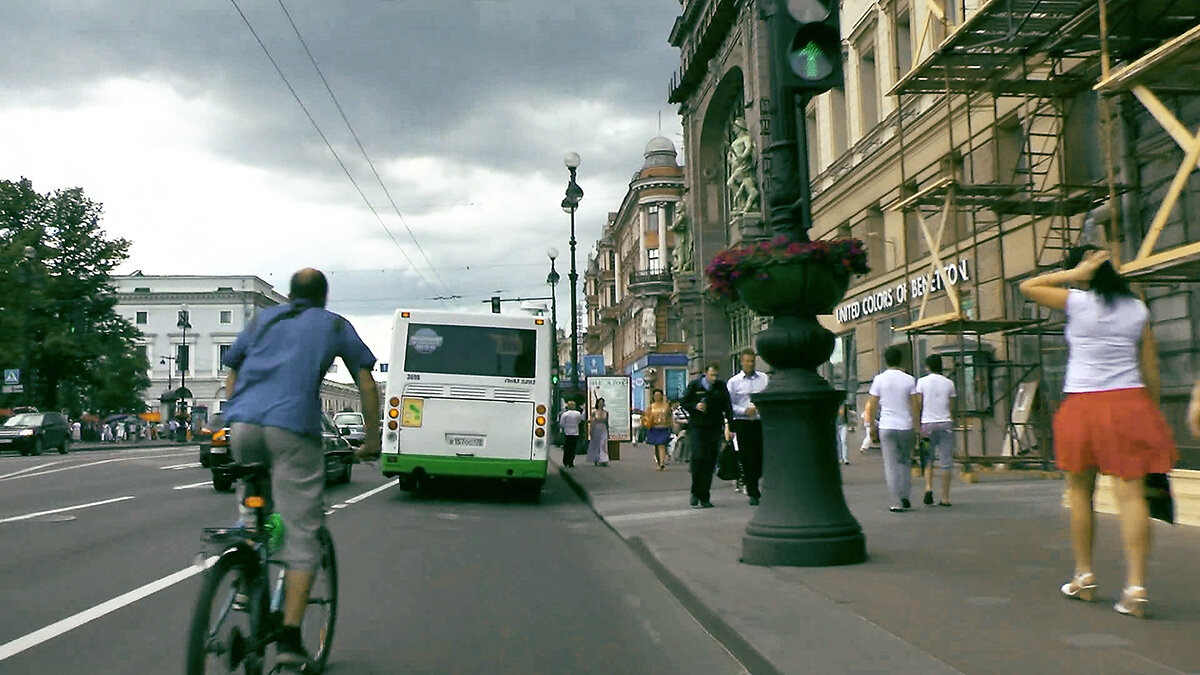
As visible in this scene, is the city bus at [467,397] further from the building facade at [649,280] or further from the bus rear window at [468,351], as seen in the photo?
the building facade at [649,280]

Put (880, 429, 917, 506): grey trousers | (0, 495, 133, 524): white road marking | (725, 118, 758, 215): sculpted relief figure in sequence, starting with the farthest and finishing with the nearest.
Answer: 1. (725, 118, 758, 215): sculpted relief figure
2. (0, 495, 133, 524): white road marking
3. (880, 429, 917, 506): grey trousers

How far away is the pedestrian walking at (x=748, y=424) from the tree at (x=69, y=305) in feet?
154

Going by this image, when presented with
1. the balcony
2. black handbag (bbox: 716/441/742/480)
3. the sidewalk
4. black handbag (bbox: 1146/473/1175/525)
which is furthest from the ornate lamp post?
the balcony

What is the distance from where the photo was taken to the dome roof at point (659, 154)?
249ft

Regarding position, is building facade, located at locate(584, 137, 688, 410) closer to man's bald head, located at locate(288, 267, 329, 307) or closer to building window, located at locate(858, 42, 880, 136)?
building window, located at locate(858, 42, 880, 136)

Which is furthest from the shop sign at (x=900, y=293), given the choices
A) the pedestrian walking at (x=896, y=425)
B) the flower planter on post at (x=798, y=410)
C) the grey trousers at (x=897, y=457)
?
the flower planter on post at (x=798, y=410)

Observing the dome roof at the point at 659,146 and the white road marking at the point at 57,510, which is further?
the dome roof at the point at 659,146

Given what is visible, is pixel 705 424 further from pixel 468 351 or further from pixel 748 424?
pixel 468 351

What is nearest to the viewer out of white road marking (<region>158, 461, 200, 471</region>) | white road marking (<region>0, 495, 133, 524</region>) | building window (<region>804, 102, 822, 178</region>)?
white road marking (<region>0, 495, 133, 524</region>)

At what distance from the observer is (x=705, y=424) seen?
44.6ft

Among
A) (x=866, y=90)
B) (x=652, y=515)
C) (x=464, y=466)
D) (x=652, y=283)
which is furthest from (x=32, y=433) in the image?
(x=652, y=283)

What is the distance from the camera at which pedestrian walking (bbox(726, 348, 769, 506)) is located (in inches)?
546

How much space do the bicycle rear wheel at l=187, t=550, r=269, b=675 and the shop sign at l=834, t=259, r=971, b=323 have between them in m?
14.8

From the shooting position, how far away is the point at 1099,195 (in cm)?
1625
